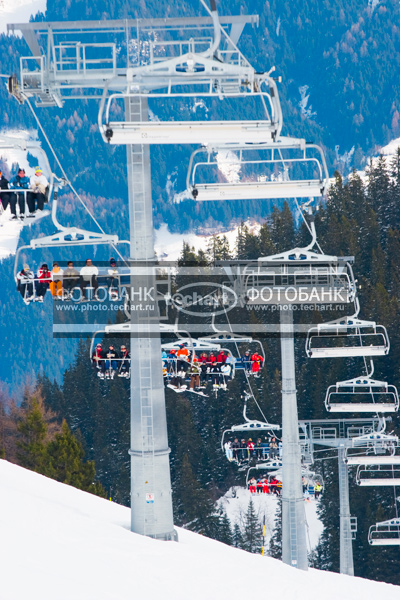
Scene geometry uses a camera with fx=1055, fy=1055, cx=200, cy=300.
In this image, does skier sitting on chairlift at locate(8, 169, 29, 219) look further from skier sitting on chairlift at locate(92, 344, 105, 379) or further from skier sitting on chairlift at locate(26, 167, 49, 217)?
skier sitting on chairlift at locate(92, 344, 105, 379)

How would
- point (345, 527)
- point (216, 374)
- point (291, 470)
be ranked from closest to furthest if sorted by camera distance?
point (291, 470) < point (216, 374) < point (345, 527)

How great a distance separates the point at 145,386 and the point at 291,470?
7251 mm

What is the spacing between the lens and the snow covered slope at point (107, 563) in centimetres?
1470

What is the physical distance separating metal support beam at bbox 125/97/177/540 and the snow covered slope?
24.3 inches

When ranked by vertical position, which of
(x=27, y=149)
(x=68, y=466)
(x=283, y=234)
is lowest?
(x=68, y=466)

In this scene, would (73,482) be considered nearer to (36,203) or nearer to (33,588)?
(36,203)

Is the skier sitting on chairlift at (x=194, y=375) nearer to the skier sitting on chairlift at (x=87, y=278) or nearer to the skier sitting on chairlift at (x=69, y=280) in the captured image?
the skier sitting on chairlift at (x=87, y=278)

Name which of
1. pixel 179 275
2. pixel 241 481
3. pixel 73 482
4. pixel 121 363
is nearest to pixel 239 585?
pixel 121 363

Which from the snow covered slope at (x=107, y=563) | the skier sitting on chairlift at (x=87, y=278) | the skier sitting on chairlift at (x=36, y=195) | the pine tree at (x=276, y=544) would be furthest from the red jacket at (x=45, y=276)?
the pine tree at (x=276, y=544)

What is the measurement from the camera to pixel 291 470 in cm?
2539

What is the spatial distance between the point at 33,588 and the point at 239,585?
4.70 metres

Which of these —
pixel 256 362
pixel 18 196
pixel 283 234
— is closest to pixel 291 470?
pixel 256 362

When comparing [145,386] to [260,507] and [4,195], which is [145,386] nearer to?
[4,195]

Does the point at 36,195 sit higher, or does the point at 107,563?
the point at 36,195
